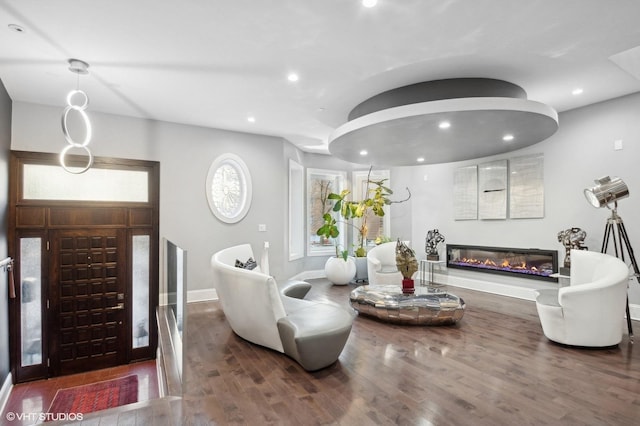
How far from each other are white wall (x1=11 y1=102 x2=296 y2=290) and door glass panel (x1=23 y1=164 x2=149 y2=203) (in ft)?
0.85

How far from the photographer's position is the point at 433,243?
6.92 m

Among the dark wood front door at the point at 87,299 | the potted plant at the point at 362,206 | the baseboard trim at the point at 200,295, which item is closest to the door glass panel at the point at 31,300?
the dark wood front door at the point at 87,299

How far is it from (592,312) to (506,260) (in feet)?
8.73

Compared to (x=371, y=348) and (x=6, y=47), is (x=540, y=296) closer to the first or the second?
(x=371, y=348)

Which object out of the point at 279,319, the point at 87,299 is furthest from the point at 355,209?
the point at 87,299

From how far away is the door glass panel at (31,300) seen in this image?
14.5 feet

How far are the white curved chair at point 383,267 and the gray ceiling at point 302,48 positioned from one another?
2.89 m

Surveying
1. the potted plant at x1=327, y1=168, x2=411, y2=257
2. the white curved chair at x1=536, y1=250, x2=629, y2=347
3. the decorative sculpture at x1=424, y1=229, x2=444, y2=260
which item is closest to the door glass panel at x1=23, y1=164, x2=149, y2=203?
the potted plant at x1=327, y1=168, x2=411, y2=257

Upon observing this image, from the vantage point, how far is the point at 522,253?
225 inches

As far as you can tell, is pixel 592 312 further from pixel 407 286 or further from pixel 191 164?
pixel 191 164

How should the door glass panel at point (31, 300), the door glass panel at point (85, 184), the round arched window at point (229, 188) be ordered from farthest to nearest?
the round arched window at point (229, 188) → the door glass panel at point (85, 184) → the door glass panel at point (31, 300)

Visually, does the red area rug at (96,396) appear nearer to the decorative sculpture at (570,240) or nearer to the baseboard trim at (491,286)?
the baseboard trim at (491,286)

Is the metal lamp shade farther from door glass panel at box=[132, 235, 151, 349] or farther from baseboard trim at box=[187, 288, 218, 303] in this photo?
door glass panel at box=[132, 235, 151, 349]

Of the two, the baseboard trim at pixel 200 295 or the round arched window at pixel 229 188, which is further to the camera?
the round arched window at pixel 229 188
